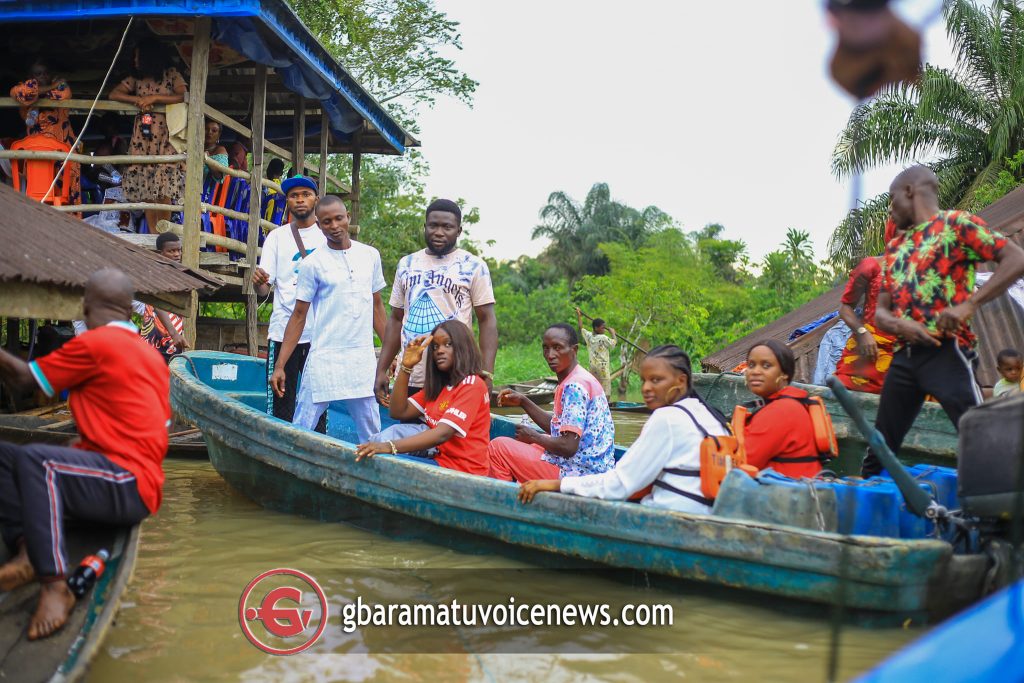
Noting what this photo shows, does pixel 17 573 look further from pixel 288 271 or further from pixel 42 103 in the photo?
pixel 42 103

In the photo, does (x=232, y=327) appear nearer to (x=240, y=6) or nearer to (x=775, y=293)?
(x=240, y=6)

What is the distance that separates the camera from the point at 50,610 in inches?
111

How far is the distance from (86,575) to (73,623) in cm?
16

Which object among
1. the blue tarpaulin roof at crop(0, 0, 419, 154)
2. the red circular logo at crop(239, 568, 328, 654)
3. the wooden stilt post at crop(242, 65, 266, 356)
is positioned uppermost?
the blue tarpaulin roof at crop(0, 0, 419, 154)

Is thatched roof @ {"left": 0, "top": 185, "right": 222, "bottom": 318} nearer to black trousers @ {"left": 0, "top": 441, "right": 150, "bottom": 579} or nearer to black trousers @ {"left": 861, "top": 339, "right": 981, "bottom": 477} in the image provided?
black trousers @ {"left": 0, "top": 441, "right": 150, "bottom": 579}

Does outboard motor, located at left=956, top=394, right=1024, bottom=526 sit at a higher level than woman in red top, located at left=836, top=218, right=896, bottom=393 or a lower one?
lower

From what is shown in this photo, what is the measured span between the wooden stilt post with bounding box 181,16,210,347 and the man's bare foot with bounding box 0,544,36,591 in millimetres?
5286

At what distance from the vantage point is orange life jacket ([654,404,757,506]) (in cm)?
380

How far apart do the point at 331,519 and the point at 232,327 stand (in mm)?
5841

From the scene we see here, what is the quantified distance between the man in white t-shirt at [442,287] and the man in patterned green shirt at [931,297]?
2.08 m

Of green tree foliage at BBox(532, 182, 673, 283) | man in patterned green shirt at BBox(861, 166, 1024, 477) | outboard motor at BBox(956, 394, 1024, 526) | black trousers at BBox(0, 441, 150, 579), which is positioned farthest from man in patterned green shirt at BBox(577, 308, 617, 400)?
green tree foliage at BBox(532, 182, 673, 283)

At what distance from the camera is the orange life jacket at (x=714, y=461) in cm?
380

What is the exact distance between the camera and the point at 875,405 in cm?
551

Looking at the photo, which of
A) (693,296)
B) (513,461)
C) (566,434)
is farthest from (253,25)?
(693,296)
